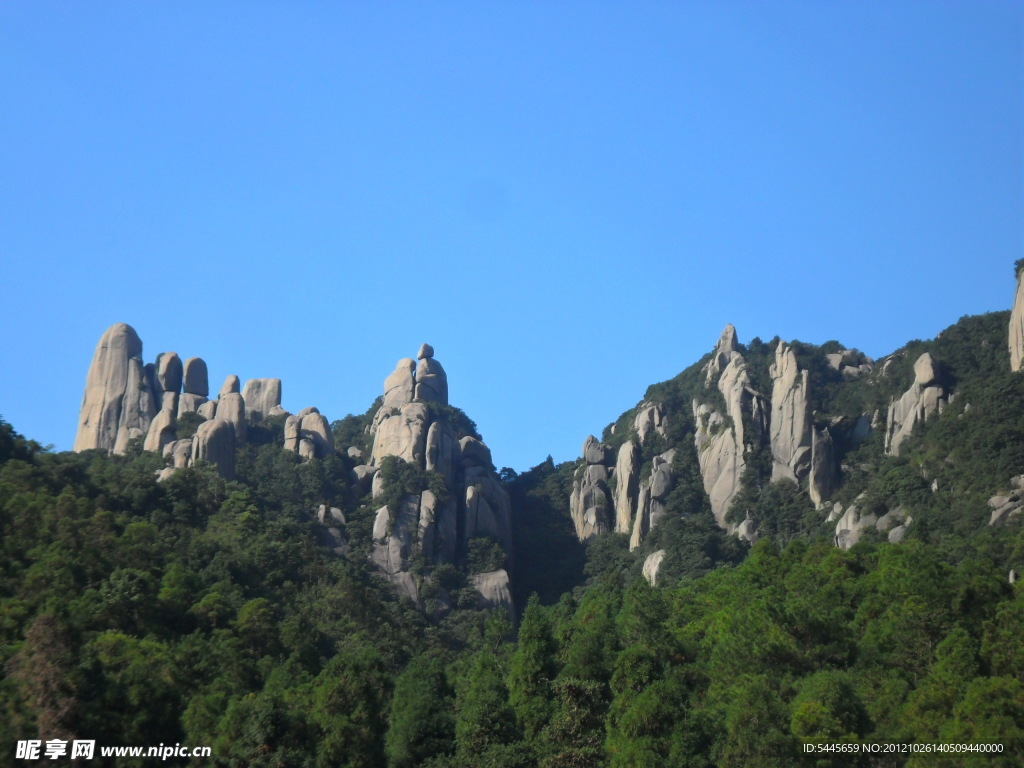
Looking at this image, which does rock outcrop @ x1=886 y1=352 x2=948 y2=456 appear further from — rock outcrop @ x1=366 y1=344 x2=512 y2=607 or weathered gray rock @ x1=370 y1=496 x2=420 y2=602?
weathered gray rock @ x1=370 y1=496 x2=420 y2=602

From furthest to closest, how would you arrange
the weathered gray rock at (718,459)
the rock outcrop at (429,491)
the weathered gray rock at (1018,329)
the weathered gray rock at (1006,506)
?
1. the weathered gray rock at (718,459)
2. the rock outcrop at (429,491)
3. the weathered gray rock at (1018,329)
4. the weathered gray rock at (1006,506)

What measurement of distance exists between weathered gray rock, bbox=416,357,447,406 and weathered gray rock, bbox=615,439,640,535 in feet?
39.9

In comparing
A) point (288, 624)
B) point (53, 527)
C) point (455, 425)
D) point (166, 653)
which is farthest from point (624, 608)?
point (455, 425)

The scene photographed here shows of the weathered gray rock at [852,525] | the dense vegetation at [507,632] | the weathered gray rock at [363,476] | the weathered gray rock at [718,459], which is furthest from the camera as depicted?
the weathered gray rock at [718,459]

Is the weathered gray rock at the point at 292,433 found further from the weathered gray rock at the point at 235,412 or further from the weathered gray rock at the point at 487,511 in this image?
the weathered gray rock at the point at 487,511

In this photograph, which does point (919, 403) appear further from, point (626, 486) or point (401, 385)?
point (401, 385)

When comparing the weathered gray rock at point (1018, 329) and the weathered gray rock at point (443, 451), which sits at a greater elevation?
the weathered gray rock at point (1018, 329)

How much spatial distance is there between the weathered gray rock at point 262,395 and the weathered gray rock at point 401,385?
23.8 ft

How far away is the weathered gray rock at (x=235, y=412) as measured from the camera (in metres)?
85.0

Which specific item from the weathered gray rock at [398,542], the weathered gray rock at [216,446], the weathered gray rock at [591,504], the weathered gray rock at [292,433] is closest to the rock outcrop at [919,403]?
the weathered gray rock at [591,504]

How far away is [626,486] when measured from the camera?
289 ft

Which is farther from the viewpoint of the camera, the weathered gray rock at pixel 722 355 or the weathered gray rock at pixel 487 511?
the weathered gray rock at pixel 722 355

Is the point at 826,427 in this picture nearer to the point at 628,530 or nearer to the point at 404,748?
the point at 628,530

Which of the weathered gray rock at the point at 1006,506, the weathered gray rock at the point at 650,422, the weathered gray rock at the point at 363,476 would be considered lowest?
the weathered gray rock at the point at 1006,506
